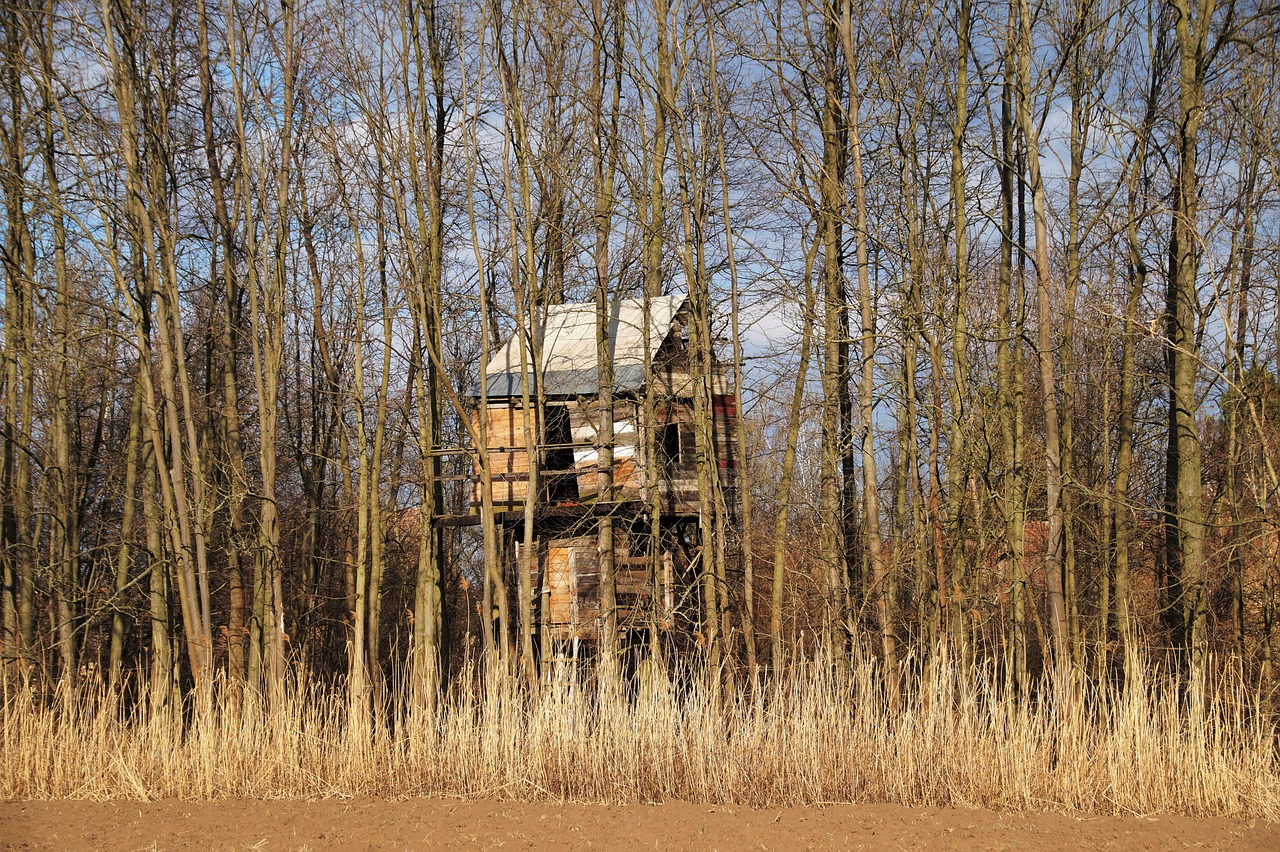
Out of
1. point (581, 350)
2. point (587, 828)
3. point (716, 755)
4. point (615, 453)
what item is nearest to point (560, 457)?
point (581, 350)

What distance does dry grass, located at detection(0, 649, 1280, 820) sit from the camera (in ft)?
25.2

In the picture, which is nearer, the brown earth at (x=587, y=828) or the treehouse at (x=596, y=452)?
the brown earth at (x=587, y=828)

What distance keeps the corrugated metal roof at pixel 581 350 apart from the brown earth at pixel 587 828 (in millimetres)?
6196

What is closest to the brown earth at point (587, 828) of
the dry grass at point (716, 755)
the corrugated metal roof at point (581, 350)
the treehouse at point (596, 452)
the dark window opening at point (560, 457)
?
the dry grass at point (716, 755)

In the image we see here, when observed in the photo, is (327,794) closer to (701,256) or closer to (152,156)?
(701,256)

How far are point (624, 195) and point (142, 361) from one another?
5653mm

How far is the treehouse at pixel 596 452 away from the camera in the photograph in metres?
12.4

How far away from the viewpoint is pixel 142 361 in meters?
11.3

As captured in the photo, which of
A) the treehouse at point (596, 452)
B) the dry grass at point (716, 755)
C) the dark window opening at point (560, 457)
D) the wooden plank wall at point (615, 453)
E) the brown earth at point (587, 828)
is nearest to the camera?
the brown earth at point (587, 828)

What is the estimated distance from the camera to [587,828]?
7227 millimetres

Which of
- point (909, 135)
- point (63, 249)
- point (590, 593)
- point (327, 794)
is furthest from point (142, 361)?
point (909, 135)

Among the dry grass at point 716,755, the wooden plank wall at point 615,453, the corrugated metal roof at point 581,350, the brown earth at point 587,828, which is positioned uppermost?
the corrugated metal roof at point 581,350

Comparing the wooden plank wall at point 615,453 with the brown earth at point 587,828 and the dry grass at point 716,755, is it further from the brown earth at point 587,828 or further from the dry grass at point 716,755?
the brown earth at point 587,828

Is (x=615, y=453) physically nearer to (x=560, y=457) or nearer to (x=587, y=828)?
(x=560, y=457)
